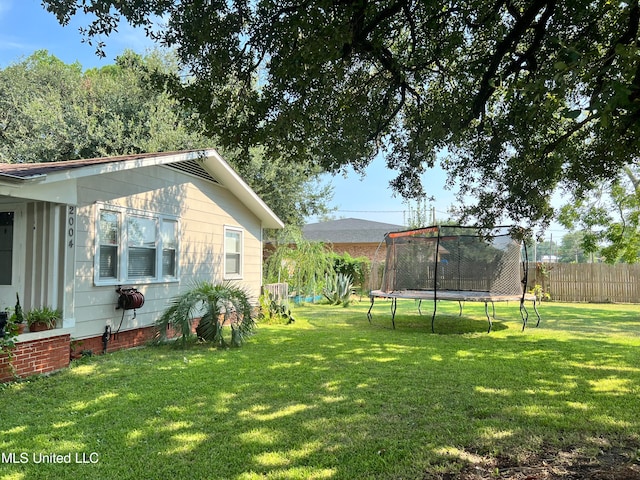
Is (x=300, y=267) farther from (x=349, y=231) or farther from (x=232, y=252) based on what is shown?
(x=349, y=231)

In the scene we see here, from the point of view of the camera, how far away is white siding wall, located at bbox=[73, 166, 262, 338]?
22.9 feet

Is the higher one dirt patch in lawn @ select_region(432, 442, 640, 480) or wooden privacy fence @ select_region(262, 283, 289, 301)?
wooden privacy fence @ select_region(262, 283, 289, 301)

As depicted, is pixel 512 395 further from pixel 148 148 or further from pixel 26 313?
pixel 148 148

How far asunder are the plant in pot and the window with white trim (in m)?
1.05

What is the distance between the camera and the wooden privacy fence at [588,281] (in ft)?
55.7

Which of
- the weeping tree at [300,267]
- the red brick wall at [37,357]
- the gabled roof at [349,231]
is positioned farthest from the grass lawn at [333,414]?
the gabled roof at [349,231]

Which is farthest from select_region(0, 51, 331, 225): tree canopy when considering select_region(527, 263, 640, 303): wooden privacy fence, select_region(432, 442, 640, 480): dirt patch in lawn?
select_region(432, 442, 640, 480): dirt patch in lawn

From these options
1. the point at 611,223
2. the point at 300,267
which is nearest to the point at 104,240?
the point at 300,267

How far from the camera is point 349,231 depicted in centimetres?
2825

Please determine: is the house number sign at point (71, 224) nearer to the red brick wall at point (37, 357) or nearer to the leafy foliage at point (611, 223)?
the red brick wall at point (37, 357)

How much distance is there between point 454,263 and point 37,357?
8608 mm

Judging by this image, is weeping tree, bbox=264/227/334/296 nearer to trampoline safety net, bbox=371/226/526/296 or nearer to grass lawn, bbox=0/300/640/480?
trampoline safety net, bbox=371/226/526/296

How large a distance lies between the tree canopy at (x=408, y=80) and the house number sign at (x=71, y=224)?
2.63 m

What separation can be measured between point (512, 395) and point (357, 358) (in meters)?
2.53
